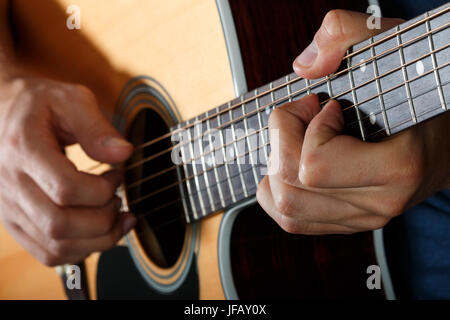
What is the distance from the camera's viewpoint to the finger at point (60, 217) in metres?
0.74

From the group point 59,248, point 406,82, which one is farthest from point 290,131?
point 59,248

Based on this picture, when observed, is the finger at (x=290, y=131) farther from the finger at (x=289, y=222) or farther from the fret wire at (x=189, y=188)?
the fret wire at (x=189, y=188)

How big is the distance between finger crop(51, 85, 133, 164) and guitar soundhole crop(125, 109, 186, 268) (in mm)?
50

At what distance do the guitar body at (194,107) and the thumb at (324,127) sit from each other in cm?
16

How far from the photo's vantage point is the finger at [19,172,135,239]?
74 cm

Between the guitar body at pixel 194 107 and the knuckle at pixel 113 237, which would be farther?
the knuckle at pixel 113 237

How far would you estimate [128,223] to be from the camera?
81 cm

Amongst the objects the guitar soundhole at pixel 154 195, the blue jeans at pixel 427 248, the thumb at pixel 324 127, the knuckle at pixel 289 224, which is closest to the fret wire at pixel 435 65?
the thumb at pixel 324 127

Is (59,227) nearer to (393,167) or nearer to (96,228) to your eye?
(96,228)

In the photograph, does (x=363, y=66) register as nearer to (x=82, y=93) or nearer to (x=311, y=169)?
(x=311, y=169)

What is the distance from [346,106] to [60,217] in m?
0.46

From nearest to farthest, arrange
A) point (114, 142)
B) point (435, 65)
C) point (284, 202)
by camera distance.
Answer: point (435, 65)
point (284, 202)
point (114, 142)

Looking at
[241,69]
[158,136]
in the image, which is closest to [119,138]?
[158,136]
